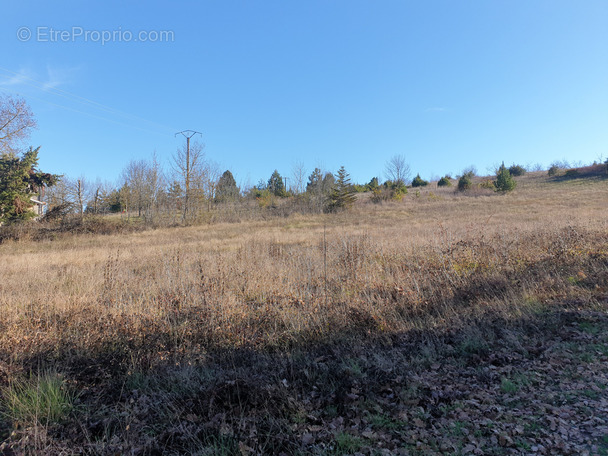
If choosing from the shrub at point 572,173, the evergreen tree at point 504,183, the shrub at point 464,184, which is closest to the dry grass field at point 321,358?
the evergreen tree at point 504,183

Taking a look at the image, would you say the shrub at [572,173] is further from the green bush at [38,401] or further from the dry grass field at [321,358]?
the green bush at [38,401]

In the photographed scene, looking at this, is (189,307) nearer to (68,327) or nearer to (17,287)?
(68,327)

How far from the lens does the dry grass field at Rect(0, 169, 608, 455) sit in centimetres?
262

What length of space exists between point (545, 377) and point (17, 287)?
1003 cm

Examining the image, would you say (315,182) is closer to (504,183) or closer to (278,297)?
(504,183)

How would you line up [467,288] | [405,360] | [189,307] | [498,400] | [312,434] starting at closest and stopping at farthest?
[312,434]
[498,400]
[405,360]
[189,307]
[467,288]

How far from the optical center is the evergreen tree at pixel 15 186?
22.2 meters

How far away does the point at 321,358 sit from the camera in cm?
412

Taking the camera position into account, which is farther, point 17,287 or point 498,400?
point 17,287

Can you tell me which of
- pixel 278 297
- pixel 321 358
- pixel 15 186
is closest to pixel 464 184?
pixel 278 297

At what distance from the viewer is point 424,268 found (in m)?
7.45

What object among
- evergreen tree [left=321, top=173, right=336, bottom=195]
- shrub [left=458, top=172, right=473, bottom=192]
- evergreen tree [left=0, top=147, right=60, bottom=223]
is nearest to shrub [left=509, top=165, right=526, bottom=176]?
shrub [left=458, top=172, right=473, bottom=192]

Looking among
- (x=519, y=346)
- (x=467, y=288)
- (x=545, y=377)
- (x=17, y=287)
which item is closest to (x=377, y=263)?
(x=467, y=288)

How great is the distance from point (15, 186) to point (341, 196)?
29002mm
